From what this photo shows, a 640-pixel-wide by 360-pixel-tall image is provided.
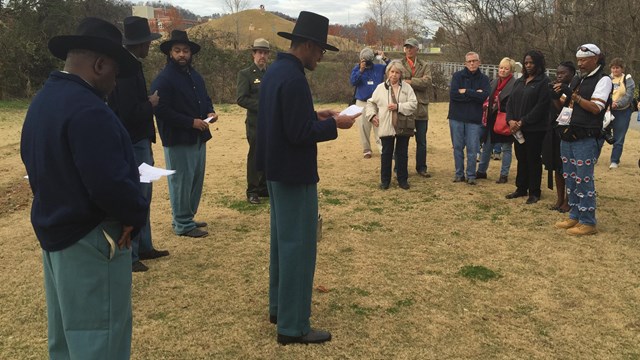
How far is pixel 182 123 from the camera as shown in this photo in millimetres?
5129

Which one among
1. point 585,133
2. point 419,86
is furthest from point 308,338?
point 419,86

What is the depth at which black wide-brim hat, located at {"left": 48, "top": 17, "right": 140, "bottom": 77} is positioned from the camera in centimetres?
214

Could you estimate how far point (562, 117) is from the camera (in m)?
5.42

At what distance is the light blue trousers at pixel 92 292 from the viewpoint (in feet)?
7.19

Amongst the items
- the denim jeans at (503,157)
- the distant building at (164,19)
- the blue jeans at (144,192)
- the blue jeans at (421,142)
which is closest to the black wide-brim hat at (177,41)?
the blue jeans at (144,192)

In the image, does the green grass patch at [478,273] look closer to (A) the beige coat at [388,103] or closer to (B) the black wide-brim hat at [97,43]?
(A) the beige coat at [388,103]

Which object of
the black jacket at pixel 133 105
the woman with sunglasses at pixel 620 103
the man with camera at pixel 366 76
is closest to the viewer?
the black jacket at pixel 133 105

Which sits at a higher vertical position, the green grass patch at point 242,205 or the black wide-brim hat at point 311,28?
the black wide-brim hat at point 311,28

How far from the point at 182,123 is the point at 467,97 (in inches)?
170

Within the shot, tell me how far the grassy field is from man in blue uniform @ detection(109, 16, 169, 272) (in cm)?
86

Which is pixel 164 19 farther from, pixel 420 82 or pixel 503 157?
pixel 503 157

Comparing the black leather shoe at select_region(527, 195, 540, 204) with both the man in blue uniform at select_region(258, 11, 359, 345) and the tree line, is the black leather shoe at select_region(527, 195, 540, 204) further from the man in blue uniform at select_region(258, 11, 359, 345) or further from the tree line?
the tree line

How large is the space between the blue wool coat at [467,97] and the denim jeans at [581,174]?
209cm

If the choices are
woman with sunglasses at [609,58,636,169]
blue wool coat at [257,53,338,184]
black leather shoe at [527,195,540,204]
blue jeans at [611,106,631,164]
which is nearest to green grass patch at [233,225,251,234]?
blue wool coat at [257,53,338,184]
